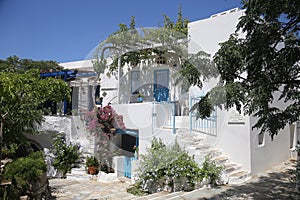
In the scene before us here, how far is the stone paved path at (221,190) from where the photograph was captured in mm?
5949

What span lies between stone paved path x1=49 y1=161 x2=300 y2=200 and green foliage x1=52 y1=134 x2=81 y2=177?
691 mm

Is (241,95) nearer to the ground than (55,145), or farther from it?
farther from it

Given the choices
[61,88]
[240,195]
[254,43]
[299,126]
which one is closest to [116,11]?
[61,88]

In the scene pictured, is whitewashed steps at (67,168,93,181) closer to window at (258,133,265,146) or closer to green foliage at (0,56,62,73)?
window at (258,133,265,146)

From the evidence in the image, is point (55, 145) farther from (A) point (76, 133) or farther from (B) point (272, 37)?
(B) point (272, 37)

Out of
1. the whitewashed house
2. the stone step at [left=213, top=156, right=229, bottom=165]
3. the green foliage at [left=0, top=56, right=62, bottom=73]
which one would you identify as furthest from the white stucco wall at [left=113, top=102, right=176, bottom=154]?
the green foliage at [left=0, top=56, right=62, bottom=73]

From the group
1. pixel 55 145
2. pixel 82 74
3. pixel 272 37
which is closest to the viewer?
pixel 272 37

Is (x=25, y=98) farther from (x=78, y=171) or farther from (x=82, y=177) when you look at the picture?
(x=78, y=171)

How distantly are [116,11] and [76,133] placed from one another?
21.3ft

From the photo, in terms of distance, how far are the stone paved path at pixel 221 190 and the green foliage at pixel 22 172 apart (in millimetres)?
1866

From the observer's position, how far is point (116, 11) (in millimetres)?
6336

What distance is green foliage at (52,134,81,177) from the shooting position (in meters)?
10.5

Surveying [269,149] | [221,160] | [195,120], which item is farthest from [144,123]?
[269,149]

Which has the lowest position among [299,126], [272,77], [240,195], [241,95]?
[240,195]
